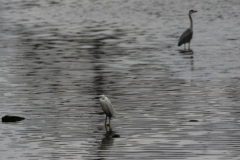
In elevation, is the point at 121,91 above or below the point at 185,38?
above

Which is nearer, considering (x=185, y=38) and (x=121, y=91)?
(x=121, y=91)

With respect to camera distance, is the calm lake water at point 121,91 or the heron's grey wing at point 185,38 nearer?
the calm lake water at point 121,91

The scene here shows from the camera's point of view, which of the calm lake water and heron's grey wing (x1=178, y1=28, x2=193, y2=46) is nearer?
the calm lake water

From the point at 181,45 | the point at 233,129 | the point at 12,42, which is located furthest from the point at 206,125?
the point at 12,42

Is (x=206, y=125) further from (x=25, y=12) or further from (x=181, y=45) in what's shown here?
(x=25, y=12)

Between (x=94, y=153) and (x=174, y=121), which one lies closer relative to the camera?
(x=94, y=153)

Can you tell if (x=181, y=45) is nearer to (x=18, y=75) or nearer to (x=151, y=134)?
(x=18, y=75)

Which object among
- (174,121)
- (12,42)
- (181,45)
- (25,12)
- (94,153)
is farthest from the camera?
(25,12)

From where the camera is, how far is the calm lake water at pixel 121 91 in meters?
15.8

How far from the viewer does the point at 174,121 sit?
18125 mm

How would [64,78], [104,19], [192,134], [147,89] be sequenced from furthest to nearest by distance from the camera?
[104,19], [64,78], [147,89], [192,134]

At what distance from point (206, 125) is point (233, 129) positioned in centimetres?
75

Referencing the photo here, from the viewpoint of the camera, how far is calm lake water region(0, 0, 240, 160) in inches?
620

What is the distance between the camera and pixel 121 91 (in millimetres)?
22812
